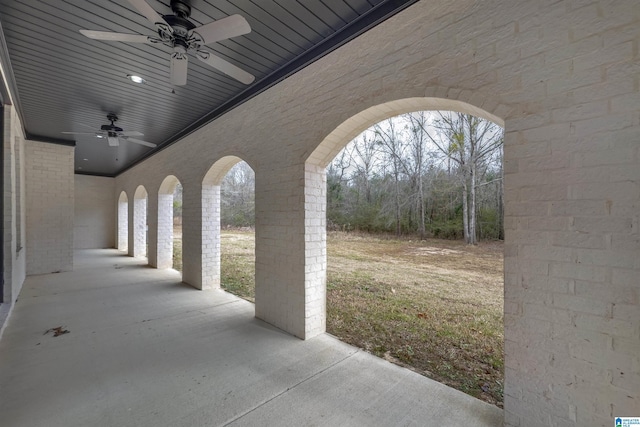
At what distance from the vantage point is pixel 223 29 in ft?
6.63

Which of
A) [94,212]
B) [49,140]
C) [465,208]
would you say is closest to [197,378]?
[49,140]

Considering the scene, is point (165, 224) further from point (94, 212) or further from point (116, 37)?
point (94, 212)

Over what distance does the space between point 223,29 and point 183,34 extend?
0.46 metres

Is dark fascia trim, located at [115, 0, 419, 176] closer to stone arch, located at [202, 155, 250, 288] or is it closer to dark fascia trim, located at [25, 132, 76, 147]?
stone arch, located at [202, 155, 250, 288]

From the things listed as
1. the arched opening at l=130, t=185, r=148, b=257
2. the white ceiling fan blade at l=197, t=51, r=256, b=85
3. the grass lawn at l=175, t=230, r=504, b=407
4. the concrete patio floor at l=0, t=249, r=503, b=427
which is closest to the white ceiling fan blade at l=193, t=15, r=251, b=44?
the white ceiling fan blade at l=197, t=51, r=256, b=85

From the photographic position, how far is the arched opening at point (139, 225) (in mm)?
8438

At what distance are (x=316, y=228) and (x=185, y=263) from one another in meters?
3.50

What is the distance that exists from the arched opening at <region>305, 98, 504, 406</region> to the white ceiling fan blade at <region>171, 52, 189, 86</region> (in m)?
1.48

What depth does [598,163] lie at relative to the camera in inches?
57.4

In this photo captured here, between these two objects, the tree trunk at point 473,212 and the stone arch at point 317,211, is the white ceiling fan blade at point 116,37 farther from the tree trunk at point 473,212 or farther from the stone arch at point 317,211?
the tree trunk at point 473,212

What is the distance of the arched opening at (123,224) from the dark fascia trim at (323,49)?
779 centimetres

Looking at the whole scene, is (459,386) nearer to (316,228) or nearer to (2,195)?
(316,228)

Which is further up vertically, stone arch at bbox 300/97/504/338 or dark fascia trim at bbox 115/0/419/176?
dark fascia trim at bbox 115/0/419/176

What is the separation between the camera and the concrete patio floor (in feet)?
6.23
